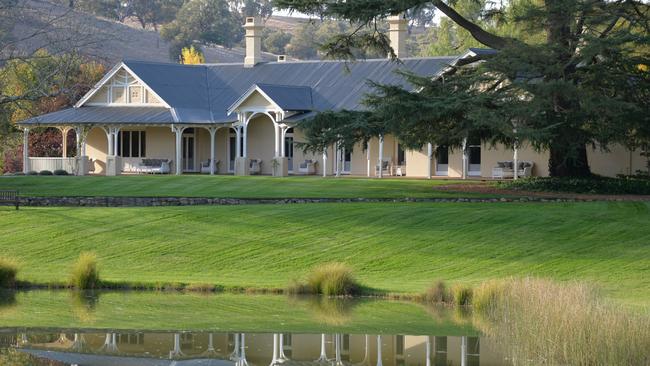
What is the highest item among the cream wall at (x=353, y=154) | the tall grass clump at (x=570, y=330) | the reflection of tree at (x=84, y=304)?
the cream wall at (x=353, y=154)

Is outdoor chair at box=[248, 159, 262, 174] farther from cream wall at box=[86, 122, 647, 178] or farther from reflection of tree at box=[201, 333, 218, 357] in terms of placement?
reflection of tree at box=[201, 333, 218, 357]

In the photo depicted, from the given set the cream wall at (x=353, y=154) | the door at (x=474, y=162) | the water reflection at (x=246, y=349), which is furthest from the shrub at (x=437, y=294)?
the door at (x=474, y=162)

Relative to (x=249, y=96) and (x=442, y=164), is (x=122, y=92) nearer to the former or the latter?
(x=249, y=96)

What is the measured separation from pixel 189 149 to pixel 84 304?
36.2 meters

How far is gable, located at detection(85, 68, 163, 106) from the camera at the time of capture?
190ft

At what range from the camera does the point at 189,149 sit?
59.1 metres

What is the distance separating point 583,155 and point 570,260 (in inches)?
577

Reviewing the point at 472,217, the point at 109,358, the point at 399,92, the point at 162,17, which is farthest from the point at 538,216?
the point at 162,17

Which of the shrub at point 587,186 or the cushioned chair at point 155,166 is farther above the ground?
the cushioned chair at point 155,166

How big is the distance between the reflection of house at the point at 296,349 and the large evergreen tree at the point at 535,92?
1643 cm

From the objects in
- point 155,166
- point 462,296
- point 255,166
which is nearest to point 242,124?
point 255,166

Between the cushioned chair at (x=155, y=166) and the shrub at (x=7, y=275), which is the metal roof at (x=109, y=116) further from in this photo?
the shrub at (x=7, y=275)

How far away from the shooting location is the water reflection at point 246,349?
57.5 ft

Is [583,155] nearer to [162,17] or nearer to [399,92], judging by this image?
[399,92]
